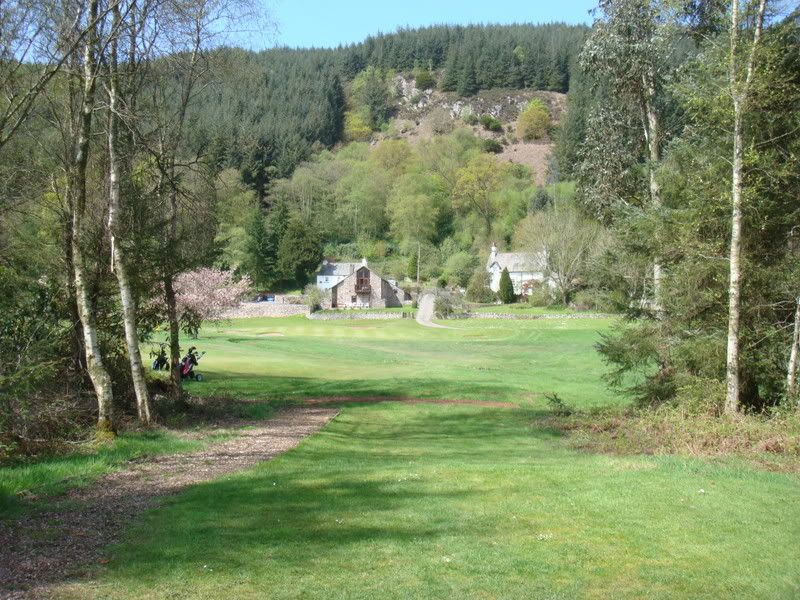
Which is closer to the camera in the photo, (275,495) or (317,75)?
(275,495)

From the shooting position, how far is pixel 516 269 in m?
99.6

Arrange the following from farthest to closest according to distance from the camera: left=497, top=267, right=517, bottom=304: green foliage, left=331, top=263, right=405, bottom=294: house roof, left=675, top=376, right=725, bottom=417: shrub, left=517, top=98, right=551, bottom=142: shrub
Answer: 1. left=517, top=98, right=551, bottom=142: shrub
2. left=331, top=263, right=405, bottom=294: house roof
3. left=497, top=267, right=517, bottom=304: green foliage
4. left=675, top=376, right=725, bottom=417: shrub

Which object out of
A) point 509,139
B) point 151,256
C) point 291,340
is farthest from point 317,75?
point 151,256

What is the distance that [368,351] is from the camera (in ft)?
145

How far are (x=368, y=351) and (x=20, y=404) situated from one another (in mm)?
33598

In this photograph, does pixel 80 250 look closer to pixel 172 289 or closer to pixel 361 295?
pixel 172 289

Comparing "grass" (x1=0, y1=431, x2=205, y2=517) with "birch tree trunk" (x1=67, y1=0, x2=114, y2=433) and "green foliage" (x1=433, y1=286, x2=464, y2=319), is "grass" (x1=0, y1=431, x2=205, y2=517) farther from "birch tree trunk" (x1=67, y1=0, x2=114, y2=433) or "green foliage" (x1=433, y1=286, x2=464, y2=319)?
"green foliage" (x1=433, y1=286, x2=464, y2=319)

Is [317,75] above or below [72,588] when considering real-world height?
above

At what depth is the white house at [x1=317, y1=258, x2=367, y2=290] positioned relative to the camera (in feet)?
325

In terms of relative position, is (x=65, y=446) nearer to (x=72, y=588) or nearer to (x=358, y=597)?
(x=72, y=588)

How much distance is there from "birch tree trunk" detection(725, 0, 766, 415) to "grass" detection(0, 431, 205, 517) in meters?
10.5

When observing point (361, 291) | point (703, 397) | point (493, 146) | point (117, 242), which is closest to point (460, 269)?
point (361, 291)

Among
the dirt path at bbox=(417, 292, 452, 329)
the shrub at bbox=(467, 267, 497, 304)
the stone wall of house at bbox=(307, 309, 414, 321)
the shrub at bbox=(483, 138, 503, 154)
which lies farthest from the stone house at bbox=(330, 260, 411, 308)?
the shrub at bbox=(483, 138, 503, 154)

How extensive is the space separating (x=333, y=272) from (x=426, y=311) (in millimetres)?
22286
